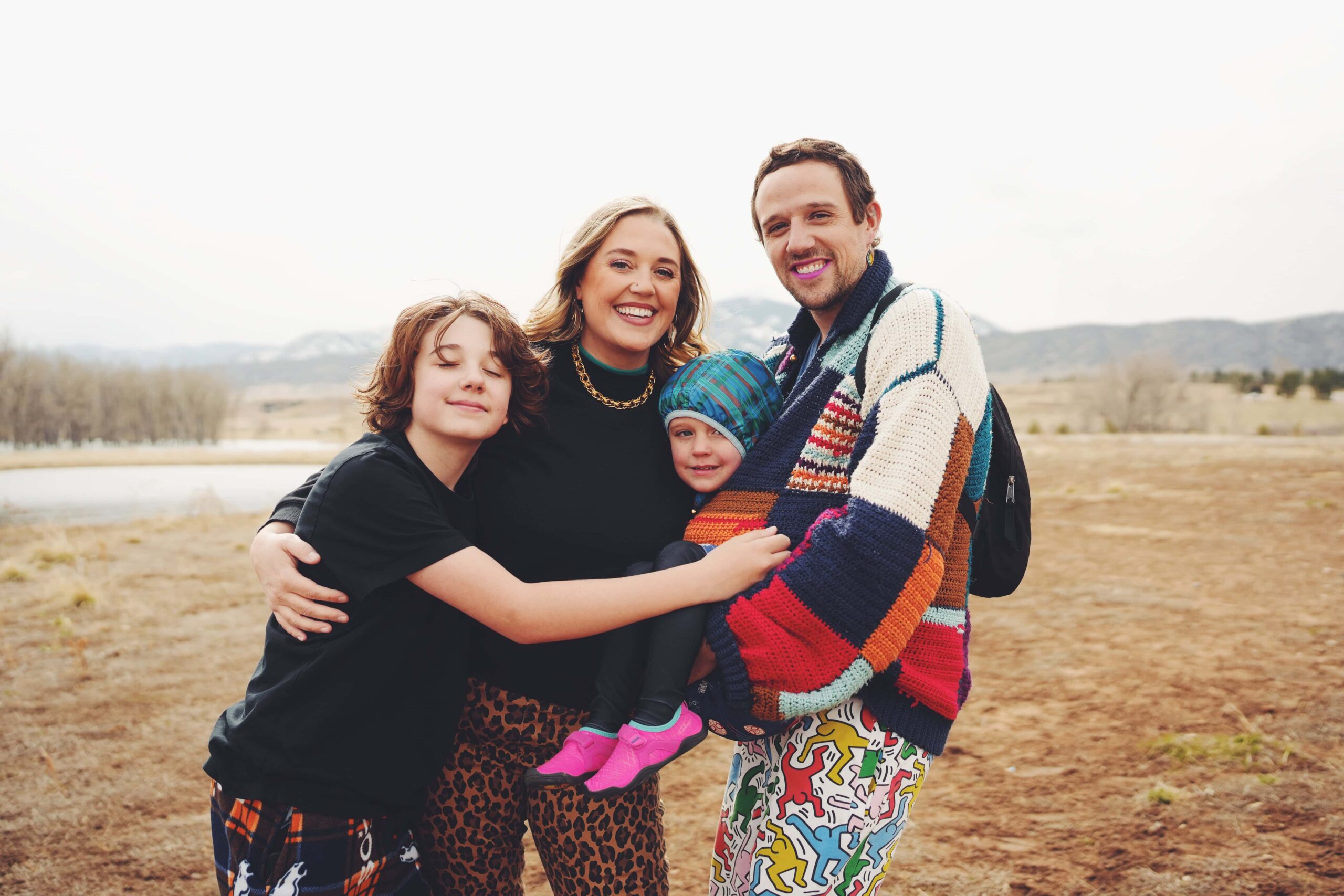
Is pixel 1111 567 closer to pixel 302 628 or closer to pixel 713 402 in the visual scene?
pixel 713 402

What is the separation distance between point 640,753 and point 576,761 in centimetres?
17

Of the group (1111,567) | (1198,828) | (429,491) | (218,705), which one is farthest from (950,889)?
(1111,567)

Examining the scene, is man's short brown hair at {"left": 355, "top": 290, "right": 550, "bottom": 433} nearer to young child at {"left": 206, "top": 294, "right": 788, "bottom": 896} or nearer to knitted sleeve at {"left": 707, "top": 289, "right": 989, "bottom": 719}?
young child at {"left": 206, "top": 294, "right": 788, "bottom": 896}

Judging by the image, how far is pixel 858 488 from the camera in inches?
66.5

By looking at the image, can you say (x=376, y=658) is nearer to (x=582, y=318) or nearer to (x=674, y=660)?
(x=674, y=660)

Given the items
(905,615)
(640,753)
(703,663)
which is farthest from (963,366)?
(640,753)

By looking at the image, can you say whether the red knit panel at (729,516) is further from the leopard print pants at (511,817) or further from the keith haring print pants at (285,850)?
the keith haring print pants at (285,850)

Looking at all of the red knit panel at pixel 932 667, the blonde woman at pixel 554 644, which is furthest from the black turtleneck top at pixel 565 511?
the red knit panel at pixel 932 667

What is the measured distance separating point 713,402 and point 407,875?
1463 mm

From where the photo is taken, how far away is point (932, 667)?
184 cm

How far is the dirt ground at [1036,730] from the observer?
3.68 metres

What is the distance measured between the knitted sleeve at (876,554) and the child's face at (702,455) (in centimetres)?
46

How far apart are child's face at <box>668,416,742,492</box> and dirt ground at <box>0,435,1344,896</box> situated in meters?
2.48

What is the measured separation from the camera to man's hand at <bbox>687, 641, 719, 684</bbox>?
1.88m
